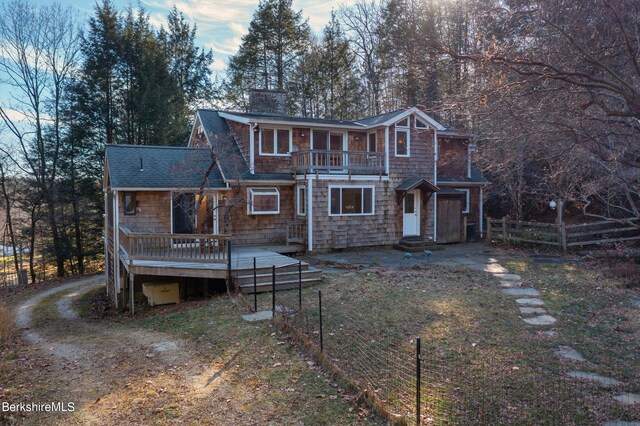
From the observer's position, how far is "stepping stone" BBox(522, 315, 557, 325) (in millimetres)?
7898

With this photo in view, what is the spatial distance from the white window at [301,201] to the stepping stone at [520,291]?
8.45 metres

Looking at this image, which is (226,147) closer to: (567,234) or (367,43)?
(567,234)

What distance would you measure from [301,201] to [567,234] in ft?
34.3

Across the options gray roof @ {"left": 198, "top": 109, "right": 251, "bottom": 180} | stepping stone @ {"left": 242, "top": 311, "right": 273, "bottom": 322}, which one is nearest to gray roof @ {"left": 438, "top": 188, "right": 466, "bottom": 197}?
gray roof @ {"left": 198, "top": 109, "right": 251, "bottom": 180}

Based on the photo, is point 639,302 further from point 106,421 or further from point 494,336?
point 106,421

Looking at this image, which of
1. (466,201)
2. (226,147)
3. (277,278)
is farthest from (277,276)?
(466,201)

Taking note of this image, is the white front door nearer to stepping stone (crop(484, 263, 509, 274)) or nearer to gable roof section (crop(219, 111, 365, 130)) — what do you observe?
gable roof section (crop(219, 111, 365, 130))

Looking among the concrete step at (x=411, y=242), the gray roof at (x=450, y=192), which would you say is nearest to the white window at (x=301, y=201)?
the concrete step at (x=411, y=242)

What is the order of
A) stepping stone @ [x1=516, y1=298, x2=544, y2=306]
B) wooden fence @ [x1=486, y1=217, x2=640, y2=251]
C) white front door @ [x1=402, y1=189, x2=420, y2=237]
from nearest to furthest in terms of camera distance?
stepping stone @ [x1=516, y1=298, x2=544, y2=306]
wooden fence @ [x1=486, y1=217, x2=640, y2=251]
white front door @ [x1=402, y1=189, x2=420, y2=237]

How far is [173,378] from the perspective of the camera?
6152 millimetres

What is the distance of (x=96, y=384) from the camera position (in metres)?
6.15

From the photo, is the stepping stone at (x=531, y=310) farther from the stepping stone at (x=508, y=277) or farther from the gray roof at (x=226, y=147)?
the gray roof at (x=226, y=147)

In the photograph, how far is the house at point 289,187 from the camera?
50.4ft

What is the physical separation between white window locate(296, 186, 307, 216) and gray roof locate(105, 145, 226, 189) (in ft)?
9.99
